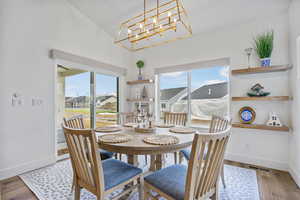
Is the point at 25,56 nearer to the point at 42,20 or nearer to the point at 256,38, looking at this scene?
the point at 42,20

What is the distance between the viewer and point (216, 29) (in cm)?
296

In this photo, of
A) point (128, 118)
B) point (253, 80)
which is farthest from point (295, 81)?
point (128, 118)

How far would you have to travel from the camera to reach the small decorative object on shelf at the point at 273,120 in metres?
2.33

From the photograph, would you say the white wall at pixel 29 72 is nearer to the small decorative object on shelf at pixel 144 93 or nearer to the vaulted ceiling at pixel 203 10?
the vaulted ceiling at pixel 203 10

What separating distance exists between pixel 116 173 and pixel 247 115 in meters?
2.40

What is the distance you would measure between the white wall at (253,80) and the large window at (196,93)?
30 centimetres

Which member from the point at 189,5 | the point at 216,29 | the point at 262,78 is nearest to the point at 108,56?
the point at 189,5

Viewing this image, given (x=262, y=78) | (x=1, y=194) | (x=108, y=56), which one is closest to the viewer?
(x=1, y=194)

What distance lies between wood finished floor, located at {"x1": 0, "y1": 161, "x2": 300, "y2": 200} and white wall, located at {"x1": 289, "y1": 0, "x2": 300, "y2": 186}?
14 cm

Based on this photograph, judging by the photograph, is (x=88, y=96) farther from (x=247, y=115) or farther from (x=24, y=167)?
(x=247, y=115)

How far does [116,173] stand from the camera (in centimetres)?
139

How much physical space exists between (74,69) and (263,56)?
3505mm

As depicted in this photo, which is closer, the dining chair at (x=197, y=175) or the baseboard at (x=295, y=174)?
the dining chair at (x=197, y=175)

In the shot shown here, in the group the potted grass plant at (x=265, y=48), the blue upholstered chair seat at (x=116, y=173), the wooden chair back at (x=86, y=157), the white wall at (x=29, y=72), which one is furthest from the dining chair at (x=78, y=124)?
the potted grass plant at (x=265, y=48)
